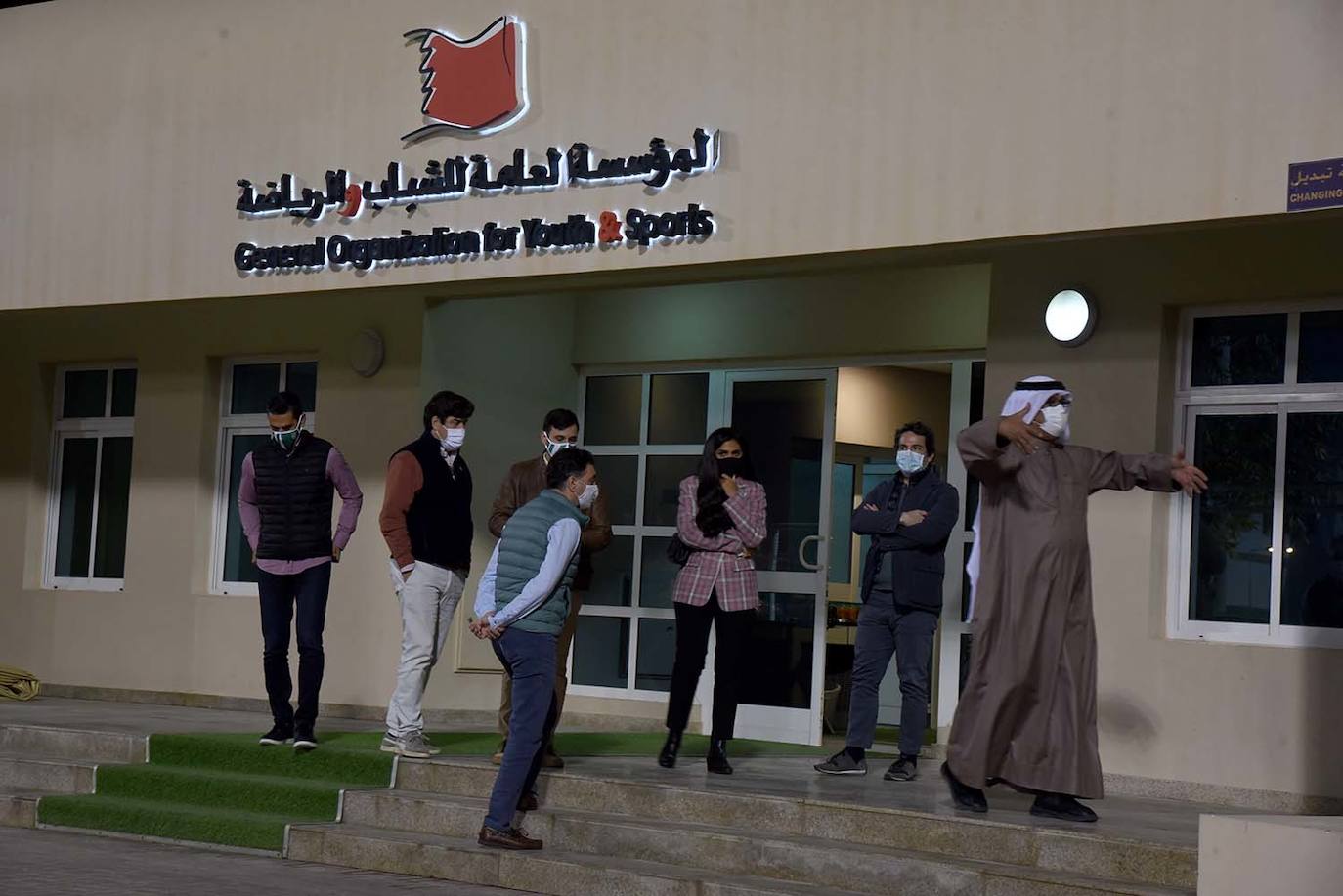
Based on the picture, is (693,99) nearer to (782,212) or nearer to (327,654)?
(782,212)

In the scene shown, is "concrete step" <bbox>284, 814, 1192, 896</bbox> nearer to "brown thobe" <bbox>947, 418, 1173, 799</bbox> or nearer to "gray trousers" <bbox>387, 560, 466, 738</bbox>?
"brown thobe" <bbox>947, 418, 1173, 799</bbox>

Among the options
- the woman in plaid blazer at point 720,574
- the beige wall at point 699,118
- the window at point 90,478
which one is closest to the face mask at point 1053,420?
the beige wall at point 699,118

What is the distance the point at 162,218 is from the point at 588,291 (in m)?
2.75

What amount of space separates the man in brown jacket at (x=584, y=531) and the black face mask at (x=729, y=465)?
60cm

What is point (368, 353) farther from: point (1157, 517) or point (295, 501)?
point (1157, 517)

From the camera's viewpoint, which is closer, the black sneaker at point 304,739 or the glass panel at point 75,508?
the black sneaker at point 304,739

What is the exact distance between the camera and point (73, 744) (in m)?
10.2

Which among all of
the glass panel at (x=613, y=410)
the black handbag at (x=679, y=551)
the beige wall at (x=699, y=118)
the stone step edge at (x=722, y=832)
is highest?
the beige wall at (x=699, y=118)

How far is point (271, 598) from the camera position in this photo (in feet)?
31.4

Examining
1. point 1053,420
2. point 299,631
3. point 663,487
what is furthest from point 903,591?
point 663,487

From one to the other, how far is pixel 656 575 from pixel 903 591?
3.50 m

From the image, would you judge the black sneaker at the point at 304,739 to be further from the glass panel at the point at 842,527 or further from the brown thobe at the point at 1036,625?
the glass panel at the point at 842,527

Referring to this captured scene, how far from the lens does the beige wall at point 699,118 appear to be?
7.73 m

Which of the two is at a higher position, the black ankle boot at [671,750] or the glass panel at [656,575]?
the glass panel at [656,575]
